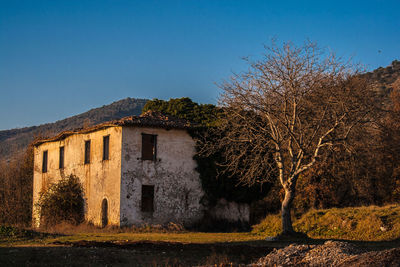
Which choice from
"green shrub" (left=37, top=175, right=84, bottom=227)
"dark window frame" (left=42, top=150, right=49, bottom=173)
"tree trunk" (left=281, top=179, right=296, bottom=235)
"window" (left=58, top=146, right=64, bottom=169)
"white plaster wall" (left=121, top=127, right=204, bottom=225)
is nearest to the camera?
"tree trunk" (left=281, top=179, right=296, bottom=235)

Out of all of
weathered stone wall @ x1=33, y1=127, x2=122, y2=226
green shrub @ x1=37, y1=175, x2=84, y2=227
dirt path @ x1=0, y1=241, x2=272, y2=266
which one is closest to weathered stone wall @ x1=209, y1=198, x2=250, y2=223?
weathered stone wall @ x1=33, y1=127, x2=122, y2=226

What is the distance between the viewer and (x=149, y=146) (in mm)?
29953

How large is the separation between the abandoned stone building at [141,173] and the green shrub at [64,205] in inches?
27.8

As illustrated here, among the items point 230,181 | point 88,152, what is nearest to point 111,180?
point 88,152

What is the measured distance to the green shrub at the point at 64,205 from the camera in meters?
31.6

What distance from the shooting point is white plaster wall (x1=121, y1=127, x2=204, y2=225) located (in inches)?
1130

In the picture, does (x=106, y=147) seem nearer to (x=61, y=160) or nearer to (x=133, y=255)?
(x=61, y=160)

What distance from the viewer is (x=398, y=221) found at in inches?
852

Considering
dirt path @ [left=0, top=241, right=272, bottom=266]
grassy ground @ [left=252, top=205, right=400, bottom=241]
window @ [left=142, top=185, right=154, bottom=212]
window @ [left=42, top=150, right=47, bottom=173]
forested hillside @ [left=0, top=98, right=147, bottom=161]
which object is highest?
forested hillside @ [left=0, top=98, right=147, bottom=161]

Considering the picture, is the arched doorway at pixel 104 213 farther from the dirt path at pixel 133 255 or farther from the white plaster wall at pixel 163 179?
the dirt path at pixel 133 255

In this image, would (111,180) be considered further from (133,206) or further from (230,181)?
(230,181)

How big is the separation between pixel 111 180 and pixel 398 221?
15.8 metres

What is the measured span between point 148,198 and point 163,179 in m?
1.46

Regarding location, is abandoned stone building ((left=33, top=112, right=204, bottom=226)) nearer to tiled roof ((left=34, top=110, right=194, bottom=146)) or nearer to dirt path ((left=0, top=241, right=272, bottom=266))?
tiled roof ((left=34, top=110, right=194, bottom=146))
